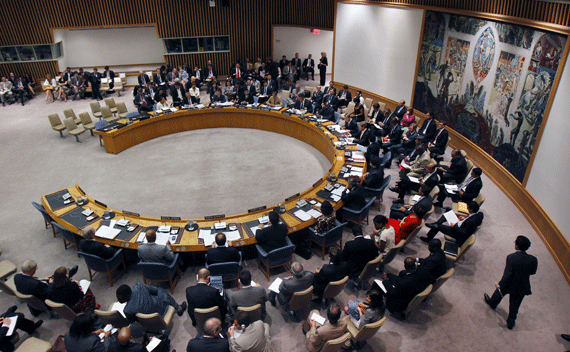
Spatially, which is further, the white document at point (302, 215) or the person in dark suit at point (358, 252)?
the white document at point (302, 215)

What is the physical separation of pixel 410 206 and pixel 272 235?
10.7ft

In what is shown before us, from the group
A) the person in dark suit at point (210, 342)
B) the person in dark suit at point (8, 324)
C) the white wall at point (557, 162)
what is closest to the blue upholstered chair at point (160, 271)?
the person in dark suit at point (8, 324)

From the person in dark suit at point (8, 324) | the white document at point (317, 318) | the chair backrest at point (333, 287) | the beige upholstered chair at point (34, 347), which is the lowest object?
the person in dark suit at point (8, 324)

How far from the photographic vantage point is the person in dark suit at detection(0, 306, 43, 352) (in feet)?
17.2

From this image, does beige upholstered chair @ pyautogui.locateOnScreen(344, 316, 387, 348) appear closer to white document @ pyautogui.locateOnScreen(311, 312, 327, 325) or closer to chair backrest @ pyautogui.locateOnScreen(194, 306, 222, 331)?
white document @ pyautogui.locateOnScreen(311, 312, 327, 325)

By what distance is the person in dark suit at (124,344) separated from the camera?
→ 4.33m

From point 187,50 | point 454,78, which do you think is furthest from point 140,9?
point 454,78

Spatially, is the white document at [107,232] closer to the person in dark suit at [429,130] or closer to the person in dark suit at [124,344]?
the person in dark suit at [124,344]

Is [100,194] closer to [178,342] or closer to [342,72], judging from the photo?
[178,342]

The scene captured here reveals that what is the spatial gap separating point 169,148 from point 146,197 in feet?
10.2

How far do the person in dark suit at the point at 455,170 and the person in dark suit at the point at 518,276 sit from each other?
11.2 feet

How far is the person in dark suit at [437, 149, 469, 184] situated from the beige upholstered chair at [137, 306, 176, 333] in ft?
22.6

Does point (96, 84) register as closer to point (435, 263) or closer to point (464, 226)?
point (464, 226)

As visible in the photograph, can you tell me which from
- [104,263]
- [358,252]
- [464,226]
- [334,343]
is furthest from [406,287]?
[104,263]
